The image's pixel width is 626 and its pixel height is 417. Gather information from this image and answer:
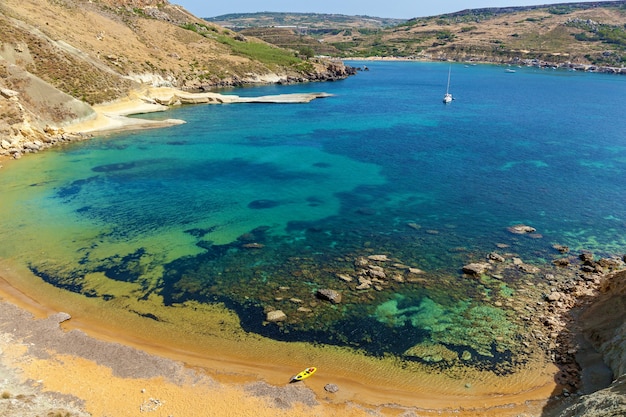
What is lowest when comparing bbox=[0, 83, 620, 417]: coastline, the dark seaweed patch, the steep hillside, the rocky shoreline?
bbox=[0, 83, 620, 417]: coastline

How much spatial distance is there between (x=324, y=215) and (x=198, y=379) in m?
24.0

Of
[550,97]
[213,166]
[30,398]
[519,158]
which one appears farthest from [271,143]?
[550,97]

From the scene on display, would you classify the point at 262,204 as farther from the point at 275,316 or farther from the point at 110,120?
the point at 110,120

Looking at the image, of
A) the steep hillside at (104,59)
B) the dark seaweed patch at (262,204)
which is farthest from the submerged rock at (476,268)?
the steep hillside at (104,59)

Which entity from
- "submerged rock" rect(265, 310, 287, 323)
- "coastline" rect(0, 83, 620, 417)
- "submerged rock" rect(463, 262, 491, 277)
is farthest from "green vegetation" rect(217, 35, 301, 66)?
"coastline" rect(0, 83, 620, 417)

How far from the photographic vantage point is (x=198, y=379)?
2252 centimetres

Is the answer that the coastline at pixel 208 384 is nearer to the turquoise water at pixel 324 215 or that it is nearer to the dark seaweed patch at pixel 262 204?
the turquoise water at pixel 324 215

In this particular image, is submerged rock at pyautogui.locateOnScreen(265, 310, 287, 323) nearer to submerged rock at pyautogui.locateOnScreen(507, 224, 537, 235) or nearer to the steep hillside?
submerged rock at pyautogui.locateOnScreen(507, 224, 537, 235)

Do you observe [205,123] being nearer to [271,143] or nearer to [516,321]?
[271,143]

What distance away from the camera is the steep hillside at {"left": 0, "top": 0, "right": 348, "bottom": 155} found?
220 feet

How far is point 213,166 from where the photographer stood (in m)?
60.2

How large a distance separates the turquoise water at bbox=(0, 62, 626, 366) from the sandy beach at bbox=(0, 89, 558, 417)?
194 centimetres

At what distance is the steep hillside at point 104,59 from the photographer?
67.0m

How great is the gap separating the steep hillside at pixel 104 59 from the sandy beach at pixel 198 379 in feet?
153
